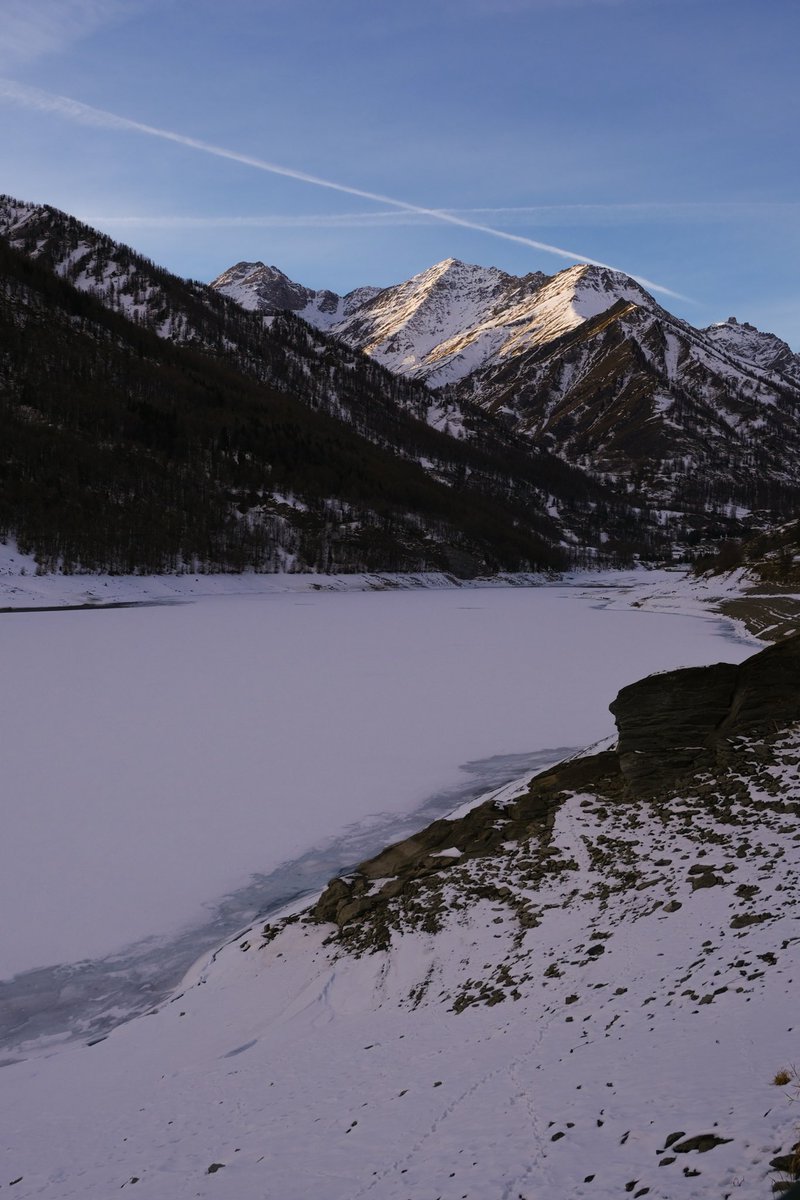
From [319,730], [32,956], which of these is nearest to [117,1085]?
[32,956]

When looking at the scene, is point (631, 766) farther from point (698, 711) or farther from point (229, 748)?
point (229, 748)

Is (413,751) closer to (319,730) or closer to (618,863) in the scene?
(319,730)

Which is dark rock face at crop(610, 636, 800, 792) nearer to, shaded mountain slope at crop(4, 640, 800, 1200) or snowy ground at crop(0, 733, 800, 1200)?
shaded mountain slope at crop(4, 640, 800, 1200)

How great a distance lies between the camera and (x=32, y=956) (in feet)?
42.3

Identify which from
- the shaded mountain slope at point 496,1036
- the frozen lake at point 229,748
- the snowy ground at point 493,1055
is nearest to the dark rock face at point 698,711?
Result: the shaded mountain slope at point 496,1036

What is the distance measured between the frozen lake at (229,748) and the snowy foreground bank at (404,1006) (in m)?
→ 0.13

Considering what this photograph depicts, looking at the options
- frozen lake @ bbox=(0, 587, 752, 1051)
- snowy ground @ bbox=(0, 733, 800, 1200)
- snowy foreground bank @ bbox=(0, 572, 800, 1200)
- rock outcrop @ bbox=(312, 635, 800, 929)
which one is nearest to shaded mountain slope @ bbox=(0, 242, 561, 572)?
frozen lake @ bbox=(0, 587, 752, 1051)

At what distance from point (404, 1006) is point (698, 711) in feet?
35.5

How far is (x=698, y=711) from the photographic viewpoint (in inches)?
719

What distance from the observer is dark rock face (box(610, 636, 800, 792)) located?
16875mm

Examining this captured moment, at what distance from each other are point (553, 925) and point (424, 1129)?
4.84m

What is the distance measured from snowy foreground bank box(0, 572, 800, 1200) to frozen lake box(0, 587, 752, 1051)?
13 cm

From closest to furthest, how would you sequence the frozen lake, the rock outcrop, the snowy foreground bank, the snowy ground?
1. the snowy ground
2. the snowy foreground bank
3. the rock outcrop
4. the frozen lake

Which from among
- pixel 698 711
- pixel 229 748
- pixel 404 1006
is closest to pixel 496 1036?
pixel 404 1006
